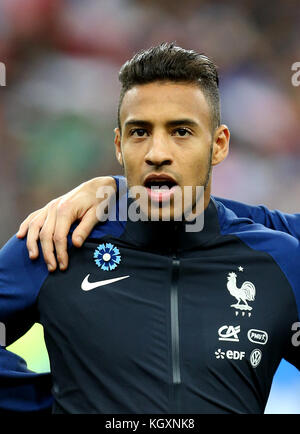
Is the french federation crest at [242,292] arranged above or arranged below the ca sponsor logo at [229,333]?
above

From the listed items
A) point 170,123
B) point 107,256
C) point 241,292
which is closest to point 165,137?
point 170,123

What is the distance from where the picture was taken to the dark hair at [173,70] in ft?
6.20

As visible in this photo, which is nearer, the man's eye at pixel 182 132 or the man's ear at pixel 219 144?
the man's eye at pixel 182 132

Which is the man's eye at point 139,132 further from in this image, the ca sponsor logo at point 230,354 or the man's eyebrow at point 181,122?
the ca sponsor logo at point 230,354

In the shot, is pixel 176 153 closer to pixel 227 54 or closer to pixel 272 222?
pixel 272 222

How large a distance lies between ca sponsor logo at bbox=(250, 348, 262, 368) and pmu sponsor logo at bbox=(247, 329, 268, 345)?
0.03 meters

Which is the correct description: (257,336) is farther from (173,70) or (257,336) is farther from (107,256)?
(173,70)

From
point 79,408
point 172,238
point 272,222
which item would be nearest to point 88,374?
point 79,408

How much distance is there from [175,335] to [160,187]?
16.1 inches

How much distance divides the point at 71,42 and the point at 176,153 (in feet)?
12.1

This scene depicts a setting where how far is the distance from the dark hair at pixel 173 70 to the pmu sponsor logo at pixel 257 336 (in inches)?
24.4

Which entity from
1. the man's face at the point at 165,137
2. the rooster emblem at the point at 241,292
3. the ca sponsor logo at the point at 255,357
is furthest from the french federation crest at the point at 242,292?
the man's face at the point at 165,137

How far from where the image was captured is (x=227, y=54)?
5.24 meters

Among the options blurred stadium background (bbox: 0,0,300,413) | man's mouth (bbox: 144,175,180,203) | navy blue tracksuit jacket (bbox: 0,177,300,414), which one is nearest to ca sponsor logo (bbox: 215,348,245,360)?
navy blue tracksuit jacket (bbox: 0,177,300,414)
